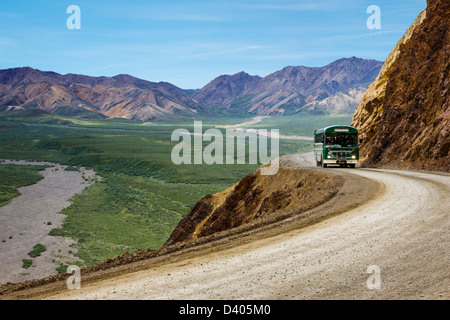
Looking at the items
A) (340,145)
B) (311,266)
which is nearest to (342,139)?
(340,145)

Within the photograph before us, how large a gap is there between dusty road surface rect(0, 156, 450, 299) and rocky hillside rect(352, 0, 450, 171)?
57.4 ft

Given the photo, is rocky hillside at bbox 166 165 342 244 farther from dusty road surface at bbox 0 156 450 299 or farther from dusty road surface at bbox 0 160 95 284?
dusty road surface at bbox 0 160 95 284

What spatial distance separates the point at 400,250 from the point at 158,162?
307ft

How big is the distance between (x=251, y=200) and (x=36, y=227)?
32.4 metres

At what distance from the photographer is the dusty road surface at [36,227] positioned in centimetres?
3444

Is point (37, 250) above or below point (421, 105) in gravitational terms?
below

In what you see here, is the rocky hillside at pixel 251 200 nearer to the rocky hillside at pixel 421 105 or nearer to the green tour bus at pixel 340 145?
the green tour bus at pixel 340 145

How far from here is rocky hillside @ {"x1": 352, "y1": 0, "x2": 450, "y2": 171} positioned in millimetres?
29266

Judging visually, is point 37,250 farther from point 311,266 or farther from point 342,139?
point 311,266

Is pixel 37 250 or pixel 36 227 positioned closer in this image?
pixel 37 250

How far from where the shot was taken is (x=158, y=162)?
101m

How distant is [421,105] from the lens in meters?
34.0

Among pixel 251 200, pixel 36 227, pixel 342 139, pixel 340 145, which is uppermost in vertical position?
pixel 342 139

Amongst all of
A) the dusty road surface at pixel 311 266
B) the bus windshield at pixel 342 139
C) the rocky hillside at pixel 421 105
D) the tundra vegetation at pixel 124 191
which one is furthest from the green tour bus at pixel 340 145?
the tundra vegetation at pixel 124 191
